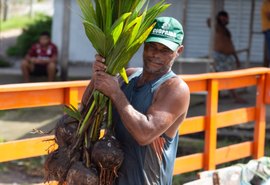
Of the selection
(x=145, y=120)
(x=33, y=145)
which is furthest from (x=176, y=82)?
(x=33, y=145)

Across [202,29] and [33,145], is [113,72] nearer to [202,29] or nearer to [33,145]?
[33,145]

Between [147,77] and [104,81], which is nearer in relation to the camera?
[104,81]

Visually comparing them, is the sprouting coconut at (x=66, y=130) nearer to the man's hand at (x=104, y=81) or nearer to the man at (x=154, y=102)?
the man at (x=154, y=102)

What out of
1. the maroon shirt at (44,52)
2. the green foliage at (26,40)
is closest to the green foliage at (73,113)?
the maroon shirt at (44,52)

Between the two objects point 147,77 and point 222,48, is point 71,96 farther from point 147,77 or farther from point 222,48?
point 222,48

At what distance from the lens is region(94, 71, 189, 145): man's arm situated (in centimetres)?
313

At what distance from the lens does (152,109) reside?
3.22 meters

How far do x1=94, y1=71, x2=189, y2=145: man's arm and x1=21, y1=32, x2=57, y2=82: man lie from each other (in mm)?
10111

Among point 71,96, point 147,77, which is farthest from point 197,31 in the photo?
point 147,77

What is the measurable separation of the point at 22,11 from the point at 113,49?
29.8 metres

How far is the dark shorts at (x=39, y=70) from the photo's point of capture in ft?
44.3

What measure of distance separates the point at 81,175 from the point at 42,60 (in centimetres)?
1032

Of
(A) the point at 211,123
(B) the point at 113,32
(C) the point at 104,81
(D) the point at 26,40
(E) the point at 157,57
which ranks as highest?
(B) the point at 113,32

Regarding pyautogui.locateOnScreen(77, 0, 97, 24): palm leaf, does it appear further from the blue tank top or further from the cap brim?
the blue tank top
